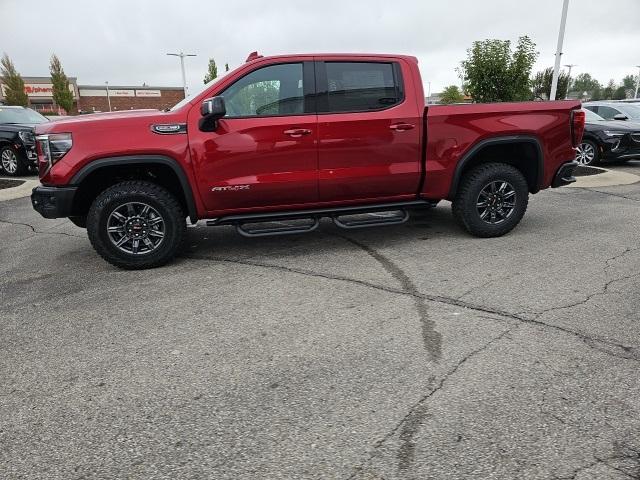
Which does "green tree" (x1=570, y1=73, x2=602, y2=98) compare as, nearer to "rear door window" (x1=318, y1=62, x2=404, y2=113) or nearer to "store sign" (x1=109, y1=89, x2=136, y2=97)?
"store sign" (x1=109, y1=89, x2=136, y2=97)

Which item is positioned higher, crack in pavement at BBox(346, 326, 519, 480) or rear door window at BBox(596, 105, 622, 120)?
rear door window at BBox(596, 105, 622, 120)

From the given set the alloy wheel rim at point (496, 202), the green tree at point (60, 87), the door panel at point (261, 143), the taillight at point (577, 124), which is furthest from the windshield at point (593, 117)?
the green tree at point (60, 87)

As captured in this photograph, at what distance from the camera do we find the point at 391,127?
4.99m

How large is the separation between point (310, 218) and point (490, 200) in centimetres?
205

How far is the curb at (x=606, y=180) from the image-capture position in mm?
9258

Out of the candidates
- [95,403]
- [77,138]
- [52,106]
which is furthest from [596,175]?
[52,106]

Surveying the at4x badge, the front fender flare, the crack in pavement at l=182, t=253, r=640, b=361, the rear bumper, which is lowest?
the crack in pavement at l=182, t=253, r=640, b=361

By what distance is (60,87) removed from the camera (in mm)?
46719

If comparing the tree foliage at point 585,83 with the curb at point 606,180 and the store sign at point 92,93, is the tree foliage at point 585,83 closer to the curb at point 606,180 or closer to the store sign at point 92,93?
the store sign at point 92,93

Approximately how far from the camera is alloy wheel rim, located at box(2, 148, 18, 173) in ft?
38.9

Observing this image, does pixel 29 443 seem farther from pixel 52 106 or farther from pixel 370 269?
pixel 52 106

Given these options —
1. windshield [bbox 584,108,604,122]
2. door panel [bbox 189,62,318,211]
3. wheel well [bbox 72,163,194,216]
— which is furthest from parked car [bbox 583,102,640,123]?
wheel well [bbox 72,163,194,216]

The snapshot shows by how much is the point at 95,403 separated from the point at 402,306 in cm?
218

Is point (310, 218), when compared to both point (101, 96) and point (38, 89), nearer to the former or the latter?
point (38, 89)
